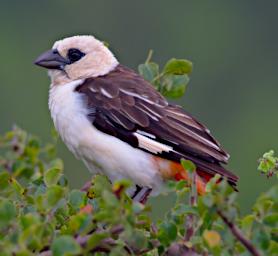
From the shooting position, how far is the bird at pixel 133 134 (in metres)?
5.17

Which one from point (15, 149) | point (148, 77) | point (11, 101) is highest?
point (148, 77)

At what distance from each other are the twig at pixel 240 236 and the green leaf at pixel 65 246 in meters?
0.45

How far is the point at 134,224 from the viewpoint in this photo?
368 centimetres

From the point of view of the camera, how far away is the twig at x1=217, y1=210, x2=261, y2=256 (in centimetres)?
357

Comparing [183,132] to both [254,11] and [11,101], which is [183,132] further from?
[254,11]

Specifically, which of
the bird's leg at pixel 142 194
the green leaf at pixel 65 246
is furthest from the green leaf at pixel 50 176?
the bird's leg at pixel 142 194

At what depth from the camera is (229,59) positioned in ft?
88.1

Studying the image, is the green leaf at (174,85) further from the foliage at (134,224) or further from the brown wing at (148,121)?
the foliage at (134,224)

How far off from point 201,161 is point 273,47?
2116 centimetres

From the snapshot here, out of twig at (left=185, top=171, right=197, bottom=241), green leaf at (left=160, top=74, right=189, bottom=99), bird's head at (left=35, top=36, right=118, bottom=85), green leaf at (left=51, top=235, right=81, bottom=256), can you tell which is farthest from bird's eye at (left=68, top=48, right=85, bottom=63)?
green leaf at (left=51, top=235, right=81, bottom=256)

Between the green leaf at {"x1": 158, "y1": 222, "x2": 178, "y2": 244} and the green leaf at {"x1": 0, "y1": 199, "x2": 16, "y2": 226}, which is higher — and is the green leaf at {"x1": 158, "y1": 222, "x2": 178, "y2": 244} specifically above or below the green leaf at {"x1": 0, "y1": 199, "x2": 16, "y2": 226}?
above

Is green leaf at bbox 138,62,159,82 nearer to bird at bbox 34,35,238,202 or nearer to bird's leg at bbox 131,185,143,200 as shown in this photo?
bird at bbox 34,35,238,202

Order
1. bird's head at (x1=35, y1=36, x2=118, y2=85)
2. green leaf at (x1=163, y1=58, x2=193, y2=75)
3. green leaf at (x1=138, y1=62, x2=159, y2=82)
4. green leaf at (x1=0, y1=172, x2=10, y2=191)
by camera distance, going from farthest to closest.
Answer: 1. bird's head at (x1=35, y1=36, x2=118, y2=85)
2. green leaf at (x1=138, y1=62, x2=159, y2=82)
3. green leaf at (x1=163, y1=58, x2=193, y2=75)
4. green leaf at (x1=0, y1=172, x2=10, y2=191)

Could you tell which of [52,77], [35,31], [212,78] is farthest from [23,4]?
[52,77]
